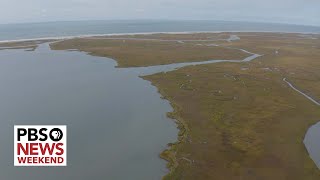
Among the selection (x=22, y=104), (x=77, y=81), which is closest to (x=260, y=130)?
(x=22, y=104)

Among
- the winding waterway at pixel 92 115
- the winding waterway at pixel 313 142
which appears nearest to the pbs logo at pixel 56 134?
the winding waterway at pixel 92 115

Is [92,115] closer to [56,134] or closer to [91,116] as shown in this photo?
[91,116]

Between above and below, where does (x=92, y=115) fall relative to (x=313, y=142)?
above

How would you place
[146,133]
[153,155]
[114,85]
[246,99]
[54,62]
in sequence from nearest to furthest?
[153,155] → [146,133] → [246,99] → [114,85] → [54,62]

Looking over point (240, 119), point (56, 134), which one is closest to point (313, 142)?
point (240, 119)

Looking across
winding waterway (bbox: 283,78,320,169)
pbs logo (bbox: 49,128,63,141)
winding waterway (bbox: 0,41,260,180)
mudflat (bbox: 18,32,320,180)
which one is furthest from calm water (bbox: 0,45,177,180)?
winding waterway (bbox: 283,78,320,169)

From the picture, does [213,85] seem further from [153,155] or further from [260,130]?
[153,155]

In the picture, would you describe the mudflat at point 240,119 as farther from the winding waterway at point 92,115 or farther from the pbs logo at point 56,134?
the pbs logo at point 56,134
